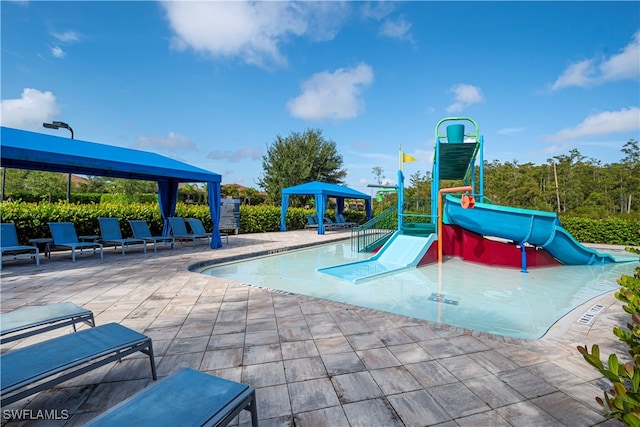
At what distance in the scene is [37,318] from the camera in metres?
2.38

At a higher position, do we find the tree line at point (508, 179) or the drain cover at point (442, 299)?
the tree line at point (508, 179)

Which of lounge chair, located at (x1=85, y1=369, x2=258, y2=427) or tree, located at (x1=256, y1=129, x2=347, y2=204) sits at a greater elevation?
tree, located at (x1=256, y1=129, x2=347, y2=204)

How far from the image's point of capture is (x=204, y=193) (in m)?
35.9

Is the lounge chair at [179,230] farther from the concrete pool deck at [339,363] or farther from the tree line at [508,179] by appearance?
the tree line at [508,179]

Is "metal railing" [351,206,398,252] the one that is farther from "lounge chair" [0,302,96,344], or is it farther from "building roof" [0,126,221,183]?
"lounge chair" [0,302,96,344]

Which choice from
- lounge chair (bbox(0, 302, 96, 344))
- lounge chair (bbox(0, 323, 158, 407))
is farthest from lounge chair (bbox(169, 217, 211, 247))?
lounge chair (bbox(0, 323, 158, 407))

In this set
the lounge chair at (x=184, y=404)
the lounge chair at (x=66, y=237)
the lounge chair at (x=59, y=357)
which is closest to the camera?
the lounge chair at (x=184, y=404)

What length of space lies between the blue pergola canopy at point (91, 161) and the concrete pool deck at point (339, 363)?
2904 mm

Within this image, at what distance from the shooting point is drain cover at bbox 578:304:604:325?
3.58 m

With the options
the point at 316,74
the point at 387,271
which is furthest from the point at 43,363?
the point at 316,74

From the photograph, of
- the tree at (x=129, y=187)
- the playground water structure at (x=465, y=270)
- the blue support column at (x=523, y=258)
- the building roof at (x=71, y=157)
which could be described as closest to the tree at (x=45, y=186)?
the tree at (x=129, y=187)

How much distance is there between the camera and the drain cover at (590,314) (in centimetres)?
358

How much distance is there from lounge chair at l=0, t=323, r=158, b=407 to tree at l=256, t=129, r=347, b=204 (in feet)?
80.2

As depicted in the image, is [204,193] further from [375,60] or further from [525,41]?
[525,41]
